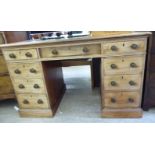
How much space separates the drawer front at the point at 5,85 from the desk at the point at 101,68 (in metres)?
0.25

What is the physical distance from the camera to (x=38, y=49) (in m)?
1.32

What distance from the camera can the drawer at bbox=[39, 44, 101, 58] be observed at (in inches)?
49.7

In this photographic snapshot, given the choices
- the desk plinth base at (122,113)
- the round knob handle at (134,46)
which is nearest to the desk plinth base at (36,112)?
the desk plinth base at (122,113)

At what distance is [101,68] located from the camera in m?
1.32

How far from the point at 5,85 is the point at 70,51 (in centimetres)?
91

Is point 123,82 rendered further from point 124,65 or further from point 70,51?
point 70,51

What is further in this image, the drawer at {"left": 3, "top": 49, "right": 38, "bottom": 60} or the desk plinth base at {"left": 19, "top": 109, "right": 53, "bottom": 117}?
the desk plinth base at {"left": 19, "top": 109, "right": 53, "bottom": 117}

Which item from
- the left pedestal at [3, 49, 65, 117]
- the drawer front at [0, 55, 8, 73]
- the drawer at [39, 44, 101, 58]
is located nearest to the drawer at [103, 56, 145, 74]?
the drawer at [39, 44, 101, 58]

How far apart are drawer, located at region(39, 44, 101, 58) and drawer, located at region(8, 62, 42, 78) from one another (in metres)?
0.13

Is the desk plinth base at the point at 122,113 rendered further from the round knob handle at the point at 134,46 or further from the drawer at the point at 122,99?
the round knob handle at the point at 134,46

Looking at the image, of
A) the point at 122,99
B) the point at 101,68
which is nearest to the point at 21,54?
the point at 101,68

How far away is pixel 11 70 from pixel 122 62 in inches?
39.9

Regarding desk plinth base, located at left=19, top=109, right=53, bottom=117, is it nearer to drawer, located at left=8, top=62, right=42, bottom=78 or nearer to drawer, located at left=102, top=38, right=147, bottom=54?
drawer, located at left=8, top=62, right=42, bottom=78
